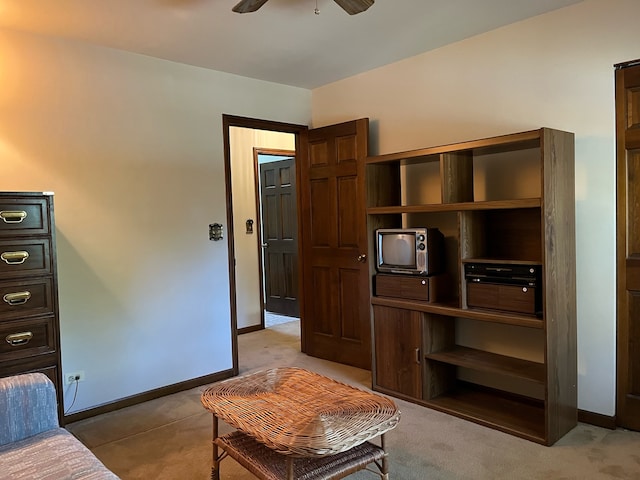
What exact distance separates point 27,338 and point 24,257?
41 centimetres

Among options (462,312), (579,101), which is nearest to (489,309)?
(462,312)

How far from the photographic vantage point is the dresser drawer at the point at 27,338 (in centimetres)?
240

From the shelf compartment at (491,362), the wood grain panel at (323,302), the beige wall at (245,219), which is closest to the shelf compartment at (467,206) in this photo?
the shelf compartment at (491,362)

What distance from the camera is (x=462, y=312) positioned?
2943 millimetres

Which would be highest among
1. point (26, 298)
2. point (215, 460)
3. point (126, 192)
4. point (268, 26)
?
point (268, 26)

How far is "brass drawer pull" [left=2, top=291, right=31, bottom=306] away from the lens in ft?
7.94

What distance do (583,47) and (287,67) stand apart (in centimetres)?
208

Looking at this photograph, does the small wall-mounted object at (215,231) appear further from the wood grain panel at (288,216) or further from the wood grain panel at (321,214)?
the wood grain panel at (288,216)

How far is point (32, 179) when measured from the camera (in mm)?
3020

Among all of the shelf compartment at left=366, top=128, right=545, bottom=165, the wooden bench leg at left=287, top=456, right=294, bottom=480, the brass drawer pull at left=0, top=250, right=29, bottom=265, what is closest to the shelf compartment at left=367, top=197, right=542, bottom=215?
the shelf compartment at left=366, top=128, right=545, bottom=165

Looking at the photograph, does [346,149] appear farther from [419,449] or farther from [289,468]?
[289,468]

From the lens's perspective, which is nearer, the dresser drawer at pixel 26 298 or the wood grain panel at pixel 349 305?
the dresser drawer at pixel 26 298

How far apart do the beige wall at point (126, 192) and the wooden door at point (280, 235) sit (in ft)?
6.98

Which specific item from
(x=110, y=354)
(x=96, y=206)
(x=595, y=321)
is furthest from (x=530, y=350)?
(x=96, y=206)
